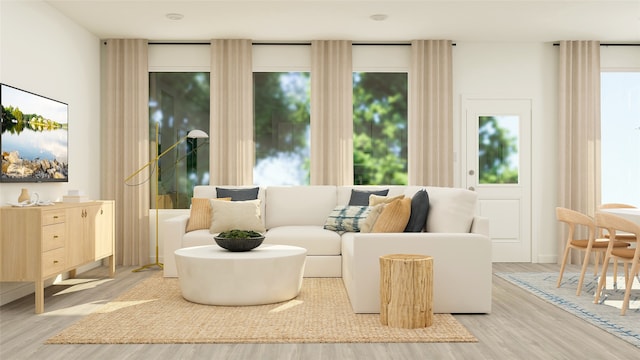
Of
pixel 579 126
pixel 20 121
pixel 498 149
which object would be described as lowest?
pixel 498 149

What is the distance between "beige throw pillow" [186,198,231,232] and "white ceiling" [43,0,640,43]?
1.91 m

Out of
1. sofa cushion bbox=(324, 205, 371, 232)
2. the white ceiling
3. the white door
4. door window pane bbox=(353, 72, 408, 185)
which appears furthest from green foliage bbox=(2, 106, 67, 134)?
the white door

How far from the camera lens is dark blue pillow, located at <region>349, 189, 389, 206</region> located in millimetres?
5805

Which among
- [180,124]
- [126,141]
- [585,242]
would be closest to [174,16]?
[180,124]

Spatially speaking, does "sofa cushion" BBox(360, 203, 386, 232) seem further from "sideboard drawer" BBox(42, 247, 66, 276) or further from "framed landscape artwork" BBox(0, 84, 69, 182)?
"framed landscape artwork" BBox(0, 84, 69, 182)

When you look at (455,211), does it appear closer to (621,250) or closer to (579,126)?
(621,250)

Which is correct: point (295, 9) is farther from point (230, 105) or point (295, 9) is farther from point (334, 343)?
point (334, 343)

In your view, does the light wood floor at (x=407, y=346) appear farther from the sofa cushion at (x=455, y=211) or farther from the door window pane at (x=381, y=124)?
the door window pane at (x=381, y=124)

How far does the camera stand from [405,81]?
689cm

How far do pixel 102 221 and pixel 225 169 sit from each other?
5.50ft

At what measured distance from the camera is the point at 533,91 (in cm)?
687

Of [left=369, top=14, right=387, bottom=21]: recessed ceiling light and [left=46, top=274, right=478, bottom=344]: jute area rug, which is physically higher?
[left=369, top=14, right=387, bottom=21]: recessed ceiling light

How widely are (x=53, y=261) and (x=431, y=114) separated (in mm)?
4344

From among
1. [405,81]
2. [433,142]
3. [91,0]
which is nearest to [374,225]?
[433,142]
